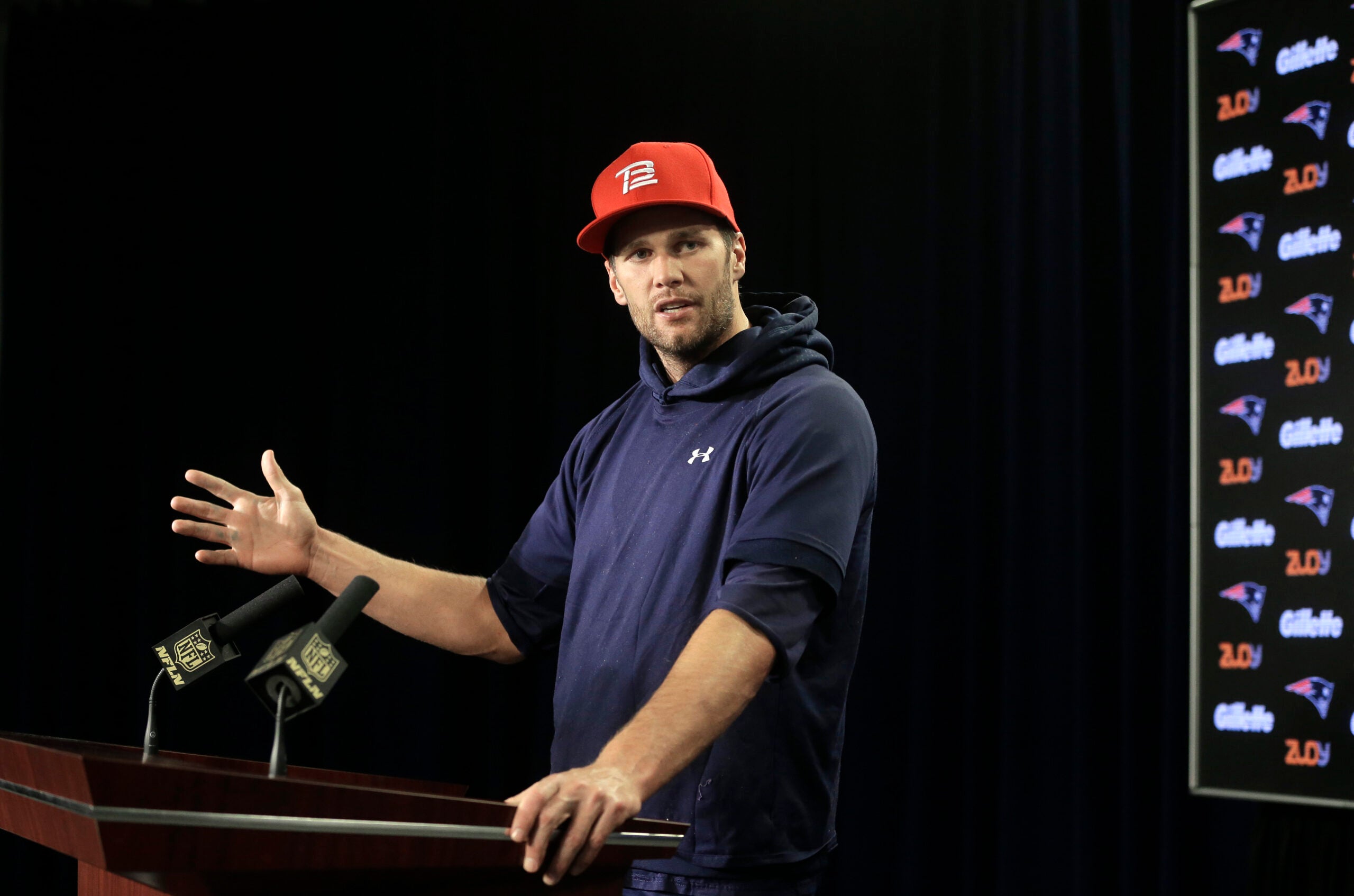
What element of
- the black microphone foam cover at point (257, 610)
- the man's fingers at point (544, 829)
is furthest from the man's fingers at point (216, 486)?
the man's fingers at point (544, 829)

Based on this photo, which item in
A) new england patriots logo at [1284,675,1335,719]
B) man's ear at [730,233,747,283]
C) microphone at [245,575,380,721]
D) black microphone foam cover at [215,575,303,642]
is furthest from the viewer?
new england patriots logo at [1284,675,1335,719]

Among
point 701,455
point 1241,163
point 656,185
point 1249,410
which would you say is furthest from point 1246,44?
point 701,455

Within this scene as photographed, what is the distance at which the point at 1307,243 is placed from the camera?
2.15 m

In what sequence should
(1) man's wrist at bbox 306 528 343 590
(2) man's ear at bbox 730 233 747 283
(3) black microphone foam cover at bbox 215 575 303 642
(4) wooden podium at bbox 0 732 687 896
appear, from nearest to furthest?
(4) wooden podium at bbox 0 732 687 896 → (3) black microphone foam cover at bbox 215 575 303 642 → (1) man's wrist at bbox 306 528 343 590 → (2) man's ear at bbox 730 233 747 283

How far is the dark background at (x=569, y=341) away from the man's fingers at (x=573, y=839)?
181cm

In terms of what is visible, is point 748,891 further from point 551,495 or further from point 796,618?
point 551,495

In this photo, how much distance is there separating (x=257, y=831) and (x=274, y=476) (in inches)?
32.2

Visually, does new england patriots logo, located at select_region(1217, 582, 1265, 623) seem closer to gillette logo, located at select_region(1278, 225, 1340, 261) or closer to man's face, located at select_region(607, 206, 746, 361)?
gillette logo, located at select_region(1278, 225, 1340, 261)

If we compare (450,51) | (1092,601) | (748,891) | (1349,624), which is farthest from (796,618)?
(450,51)

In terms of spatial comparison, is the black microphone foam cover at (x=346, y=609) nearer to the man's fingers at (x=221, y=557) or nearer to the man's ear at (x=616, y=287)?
the man's fingers at (x=221, y=557)

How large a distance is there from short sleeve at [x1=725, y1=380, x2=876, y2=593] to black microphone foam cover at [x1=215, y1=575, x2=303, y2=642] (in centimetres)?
44

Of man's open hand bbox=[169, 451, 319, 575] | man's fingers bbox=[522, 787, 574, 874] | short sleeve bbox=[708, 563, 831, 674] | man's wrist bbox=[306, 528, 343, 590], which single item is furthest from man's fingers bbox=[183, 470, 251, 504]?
man's fingers bbox=[522, 787, 574, 874]

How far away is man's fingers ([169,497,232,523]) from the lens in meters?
1.42

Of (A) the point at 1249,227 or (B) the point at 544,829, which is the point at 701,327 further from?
(A) the point at 1249,227
